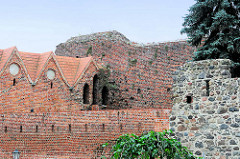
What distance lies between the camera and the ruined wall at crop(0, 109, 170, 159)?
19.6m

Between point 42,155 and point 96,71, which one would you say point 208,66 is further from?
point 96,71

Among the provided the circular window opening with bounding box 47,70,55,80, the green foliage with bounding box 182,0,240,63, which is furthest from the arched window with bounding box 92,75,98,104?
the green foliage with bounding box 182,0,240,63

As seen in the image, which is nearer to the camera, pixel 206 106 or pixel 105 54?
pixel 206 106

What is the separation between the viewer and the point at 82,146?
20328 millimetres

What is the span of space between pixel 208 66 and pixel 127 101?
15.9 meters

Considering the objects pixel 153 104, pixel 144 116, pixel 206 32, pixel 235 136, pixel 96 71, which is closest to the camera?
pixel 235 136

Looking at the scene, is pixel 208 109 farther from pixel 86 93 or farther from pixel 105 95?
pixel 105 95

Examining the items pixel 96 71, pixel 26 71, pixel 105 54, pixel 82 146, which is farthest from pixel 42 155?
pixel 105 54

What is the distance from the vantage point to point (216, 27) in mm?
14852

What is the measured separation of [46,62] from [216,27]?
1213 cm

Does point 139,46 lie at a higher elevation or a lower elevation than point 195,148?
higher

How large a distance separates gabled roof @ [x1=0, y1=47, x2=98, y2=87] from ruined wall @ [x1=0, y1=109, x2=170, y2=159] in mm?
3473

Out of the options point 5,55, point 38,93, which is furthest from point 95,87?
point 5,55

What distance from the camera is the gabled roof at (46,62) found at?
22.8 m
